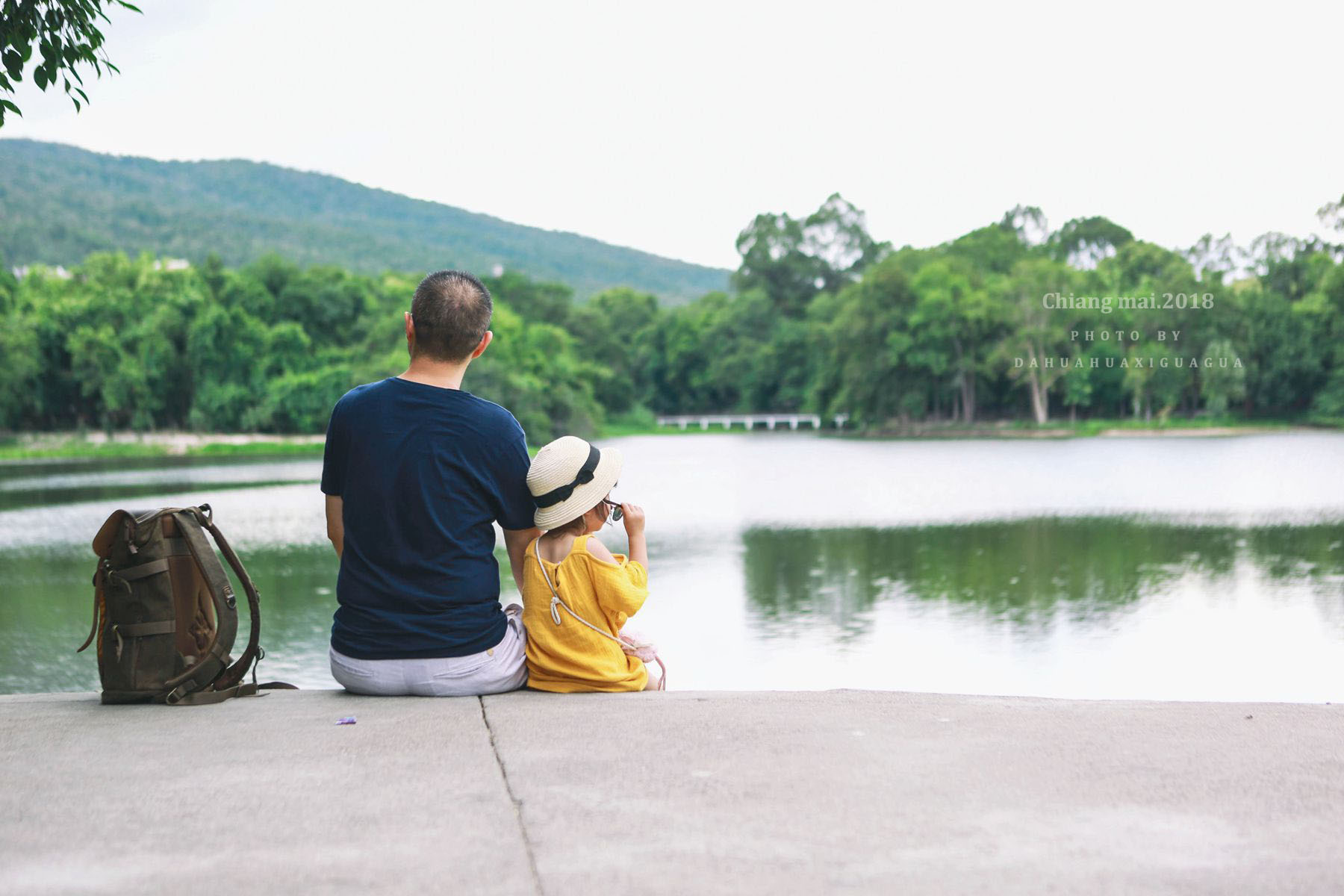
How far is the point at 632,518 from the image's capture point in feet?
11.7

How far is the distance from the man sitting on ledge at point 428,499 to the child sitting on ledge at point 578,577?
0.11 m

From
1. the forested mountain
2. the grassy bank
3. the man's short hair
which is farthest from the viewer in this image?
the forested mountain

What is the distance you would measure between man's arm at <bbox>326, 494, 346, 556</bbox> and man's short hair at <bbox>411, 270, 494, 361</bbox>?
0.51 metres

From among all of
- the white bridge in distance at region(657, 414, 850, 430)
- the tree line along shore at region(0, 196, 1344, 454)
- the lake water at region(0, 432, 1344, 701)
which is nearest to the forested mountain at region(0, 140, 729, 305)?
the white bridge in distance at region(657, 414, 850, 430)

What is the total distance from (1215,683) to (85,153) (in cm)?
19000

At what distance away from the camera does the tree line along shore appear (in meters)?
58.9

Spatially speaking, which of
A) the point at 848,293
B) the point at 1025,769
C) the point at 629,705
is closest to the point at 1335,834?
the point at 1025,769

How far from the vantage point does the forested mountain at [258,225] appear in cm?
12369

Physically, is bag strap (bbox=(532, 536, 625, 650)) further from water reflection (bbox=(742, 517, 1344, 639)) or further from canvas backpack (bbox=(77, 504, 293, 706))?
water reflection (bbox=(742, 517, 1344, 639))

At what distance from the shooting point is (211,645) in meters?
3.70

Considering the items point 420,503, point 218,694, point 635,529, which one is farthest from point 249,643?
point 635,529

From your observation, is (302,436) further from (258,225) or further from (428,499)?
(258,225)

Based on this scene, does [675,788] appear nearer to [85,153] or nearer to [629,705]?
[629,705]

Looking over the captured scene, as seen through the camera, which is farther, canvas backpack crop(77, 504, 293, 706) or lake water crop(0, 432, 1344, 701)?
lake water crop(0, 432, 1344, 701)
